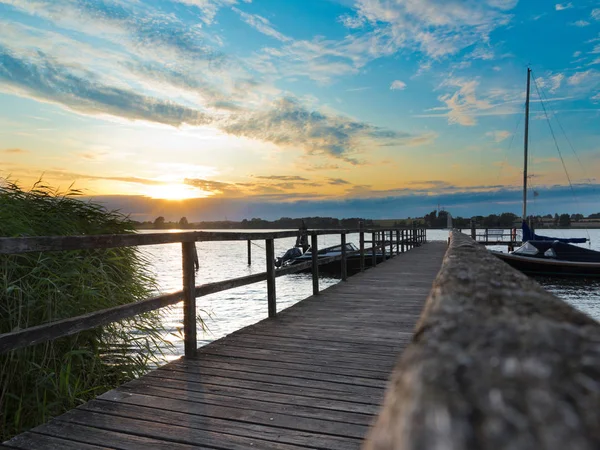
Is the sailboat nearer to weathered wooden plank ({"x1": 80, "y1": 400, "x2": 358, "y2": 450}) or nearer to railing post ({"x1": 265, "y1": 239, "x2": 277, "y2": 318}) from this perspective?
railing post ({"x1": 265, "y1": 239, "x2": 277, "y2": 318})

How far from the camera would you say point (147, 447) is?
2.49 m

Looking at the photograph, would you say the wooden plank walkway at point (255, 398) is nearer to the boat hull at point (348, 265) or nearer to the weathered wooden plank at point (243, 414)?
the weathered wooden plank at point (243, 414)

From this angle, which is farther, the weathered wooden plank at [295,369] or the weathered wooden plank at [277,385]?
the weathered wooden plank at [295,369]

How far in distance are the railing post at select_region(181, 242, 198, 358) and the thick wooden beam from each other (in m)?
3.78

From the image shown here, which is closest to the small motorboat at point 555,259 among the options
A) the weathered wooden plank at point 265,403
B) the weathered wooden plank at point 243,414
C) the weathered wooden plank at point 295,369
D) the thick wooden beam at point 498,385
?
the weathered wooden plank at point 295,369

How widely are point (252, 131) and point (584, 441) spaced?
26221mm

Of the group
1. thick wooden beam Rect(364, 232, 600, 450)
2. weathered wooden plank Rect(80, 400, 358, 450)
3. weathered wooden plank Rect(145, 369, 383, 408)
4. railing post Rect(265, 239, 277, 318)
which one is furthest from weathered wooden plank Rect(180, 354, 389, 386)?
thick wooden beam Rect(364, 232, 600, 450)

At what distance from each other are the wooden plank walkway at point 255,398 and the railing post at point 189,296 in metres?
0.16

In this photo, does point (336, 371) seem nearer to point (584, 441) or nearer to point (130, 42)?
point (584, 441)

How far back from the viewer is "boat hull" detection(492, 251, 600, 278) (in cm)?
1912

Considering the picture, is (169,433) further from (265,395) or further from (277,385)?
(277,385)

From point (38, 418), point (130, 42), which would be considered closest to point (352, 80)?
point (130, 42)

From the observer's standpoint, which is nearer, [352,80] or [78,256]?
[78,256]

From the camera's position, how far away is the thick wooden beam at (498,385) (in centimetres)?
34
